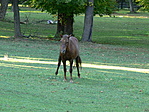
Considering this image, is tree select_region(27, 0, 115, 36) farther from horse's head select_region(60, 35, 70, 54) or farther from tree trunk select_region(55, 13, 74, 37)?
horse's head select_region(60, 35, 70, 54)

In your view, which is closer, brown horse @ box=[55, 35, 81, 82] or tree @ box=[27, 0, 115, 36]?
brown horse @ box=[55, 35, 81, 82]

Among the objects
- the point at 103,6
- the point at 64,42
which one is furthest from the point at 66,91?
the point at 103,6

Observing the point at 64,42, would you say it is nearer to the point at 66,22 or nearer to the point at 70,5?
the point at 70,5

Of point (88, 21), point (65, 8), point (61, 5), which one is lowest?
point (88, 21)

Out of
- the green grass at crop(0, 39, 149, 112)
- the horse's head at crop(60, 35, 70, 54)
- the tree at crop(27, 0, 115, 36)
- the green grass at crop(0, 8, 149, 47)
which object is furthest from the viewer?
the green grass at crop(0, 8, 149, 47)

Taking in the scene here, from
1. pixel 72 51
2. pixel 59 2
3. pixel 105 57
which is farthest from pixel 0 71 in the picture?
pixel 59 2

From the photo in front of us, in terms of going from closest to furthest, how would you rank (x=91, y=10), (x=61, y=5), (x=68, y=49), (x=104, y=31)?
(x=68, y=49) < (x=61, y=5) < (x=91, y=10) < (x=104, y=31)

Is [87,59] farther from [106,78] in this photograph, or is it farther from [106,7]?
[106,7]

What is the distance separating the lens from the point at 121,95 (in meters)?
13.1

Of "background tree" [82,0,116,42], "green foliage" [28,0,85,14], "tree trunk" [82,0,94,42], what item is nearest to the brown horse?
"green foliage" [28,0,85,14]

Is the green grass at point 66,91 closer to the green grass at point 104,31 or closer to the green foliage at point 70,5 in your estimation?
the green foliage at point 70,5

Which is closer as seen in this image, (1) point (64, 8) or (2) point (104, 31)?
(1) point (64, 8)

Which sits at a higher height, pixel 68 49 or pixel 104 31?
pixel 68 49

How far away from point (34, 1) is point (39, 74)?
2301 centimetres
